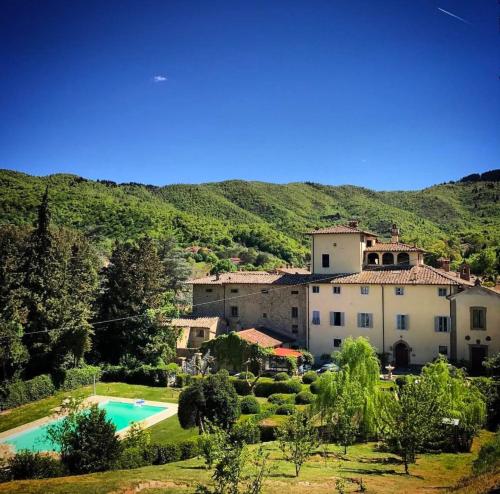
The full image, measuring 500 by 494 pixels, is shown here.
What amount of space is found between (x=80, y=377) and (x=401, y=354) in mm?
25167

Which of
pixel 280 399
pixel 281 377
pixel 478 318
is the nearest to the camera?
pixel 280 399

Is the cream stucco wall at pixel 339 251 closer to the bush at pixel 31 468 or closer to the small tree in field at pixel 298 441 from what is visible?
the small tree in field at pixel 298 441

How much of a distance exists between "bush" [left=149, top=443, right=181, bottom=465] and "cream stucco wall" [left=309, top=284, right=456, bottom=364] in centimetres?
2290

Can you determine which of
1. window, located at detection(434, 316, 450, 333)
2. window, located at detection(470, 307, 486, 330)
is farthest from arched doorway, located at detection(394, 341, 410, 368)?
window, located at detection(470, 307, 486, 330)

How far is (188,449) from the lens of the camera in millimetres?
22172

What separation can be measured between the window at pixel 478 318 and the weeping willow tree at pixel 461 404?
1626cm

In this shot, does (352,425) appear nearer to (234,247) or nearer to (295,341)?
(295,341)

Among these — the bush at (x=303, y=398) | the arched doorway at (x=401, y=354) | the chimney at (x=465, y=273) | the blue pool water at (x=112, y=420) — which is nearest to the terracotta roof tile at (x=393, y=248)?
the chimney at (x=465, y=273)

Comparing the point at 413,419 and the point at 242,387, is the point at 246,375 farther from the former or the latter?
the point at 413,419

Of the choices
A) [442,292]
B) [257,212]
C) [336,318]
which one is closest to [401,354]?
[336,318]

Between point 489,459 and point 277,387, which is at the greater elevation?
point 489,459

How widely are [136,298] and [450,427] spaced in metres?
27.3

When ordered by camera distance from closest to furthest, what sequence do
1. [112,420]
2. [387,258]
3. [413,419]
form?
[413,419]
[112,420]
[387,258]

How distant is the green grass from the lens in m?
30.0
